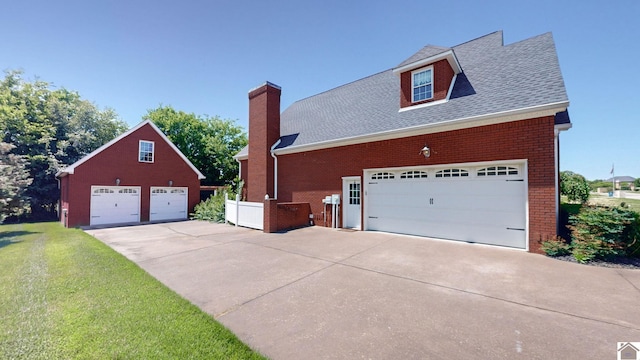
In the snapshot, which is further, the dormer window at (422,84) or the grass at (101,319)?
the dormer window at (422,84)

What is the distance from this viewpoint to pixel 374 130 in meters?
9.77

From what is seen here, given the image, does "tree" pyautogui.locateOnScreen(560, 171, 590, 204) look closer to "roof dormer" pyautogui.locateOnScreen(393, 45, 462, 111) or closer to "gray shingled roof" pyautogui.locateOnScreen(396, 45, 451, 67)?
"roof dormer" pyautogui.locateOnScreen(393, 45, 462, 111)

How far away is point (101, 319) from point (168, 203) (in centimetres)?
1499

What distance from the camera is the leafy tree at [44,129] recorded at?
673 inches

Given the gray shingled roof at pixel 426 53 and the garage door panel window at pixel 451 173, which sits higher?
the gray shingled roof at pixel 426 53

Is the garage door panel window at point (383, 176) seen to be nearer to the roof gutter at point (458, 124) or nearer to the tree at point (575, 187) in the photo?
the roof gutter at point (458, 124)

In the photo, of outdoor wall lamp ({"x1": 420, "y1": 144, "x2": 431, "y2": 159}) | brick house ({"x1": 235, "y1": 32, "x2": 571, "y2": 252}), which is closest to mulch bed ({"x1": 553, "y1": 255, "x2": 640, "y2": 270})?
brick house ({"x1": 235, "y1": 32, "x2": 571, "y2": 252})

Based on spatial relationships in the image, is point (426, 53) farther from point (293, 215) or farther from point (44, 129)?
point (44, 129)

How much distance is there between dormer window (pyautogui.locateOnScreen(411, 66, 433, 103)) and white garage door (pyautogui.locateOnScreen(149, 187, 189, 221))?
622 inches

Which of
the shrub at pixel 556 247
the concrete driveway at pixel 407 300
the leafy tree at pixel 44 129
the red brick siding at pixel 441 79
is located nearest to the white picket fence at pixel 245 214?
the concrete driveway at pixel 407 300

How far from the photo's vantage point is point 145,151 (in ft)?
51.6

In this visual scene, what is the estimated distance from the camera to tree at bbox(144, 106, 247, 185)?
27.2 m

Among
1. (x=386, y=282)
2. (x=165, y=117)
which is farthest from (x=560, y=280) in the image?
(x=165, y=117)

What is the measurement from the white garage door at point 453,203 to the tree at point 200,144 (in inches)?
854
